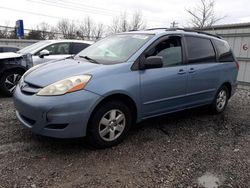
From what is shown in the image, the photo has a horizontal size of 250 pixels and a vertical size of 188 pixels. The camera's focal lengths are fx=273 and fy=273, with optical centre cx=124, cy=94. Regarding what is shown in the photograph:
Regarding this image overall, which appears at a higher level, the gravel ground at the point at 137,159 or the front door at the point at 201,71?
the front door at the point at 201,71

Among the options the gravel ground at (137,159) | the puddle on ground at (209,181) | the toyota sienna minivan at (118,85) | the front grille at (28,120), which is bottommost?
the puddle on ground at (209,181)

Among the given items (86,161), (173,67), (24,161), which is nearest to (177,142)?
(173,67)

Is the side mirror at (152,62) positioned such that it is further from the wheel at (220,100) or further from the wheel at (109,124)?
→ the wheel at (220,100)

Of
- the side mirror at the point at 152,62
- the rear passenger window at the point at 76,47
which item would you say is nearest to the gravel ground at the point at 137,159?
the side mirror at the point at 152,62

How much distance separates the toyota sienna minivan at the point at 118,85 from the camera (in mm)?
3291

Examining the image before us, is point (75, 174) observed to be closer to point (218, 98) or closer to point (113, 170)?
point (113, 170)

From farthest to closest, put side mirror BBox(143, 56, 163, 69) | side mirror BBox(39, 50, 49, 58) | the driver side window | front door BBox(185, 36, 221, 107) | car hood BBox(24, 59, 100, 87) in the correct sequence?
side mirror BBox(39, 50, 49, 58) → front door BBox(185, 36, 221, 107) → the driver side window → side mirror BBox(143, 56, 163, 69) → car hood BBox(24, 59, 100, 87)

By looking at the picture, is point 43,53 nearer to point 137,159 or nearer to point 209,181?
point 137,159

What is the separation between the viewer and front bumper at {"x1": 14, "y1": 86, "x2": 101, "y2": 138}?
3209 millimetres

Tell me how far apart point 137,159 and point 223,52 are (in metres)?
3.24

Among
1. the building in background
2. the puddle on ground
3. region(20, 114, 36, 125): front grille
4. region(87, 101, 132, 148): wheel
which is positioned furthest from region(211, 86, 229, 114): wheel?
the building in background

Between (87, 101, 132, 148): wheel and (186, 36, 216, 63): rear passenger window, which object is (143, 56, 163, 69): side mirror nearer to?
(87, 101, 132, 148): wheel

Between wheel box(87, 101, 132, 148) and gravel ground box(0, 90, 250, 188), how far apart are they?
13 centimetres

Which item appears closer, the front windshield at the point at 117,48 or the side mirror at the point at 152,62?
the side mirror at the point at 152,62
